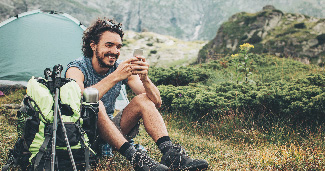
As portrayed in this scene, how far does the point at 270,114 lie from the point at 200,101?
3.94 ft

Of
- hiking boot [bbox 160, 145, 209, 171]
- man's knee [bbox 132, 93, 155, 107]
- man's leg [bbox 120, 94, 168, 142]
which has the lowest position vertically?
hiking boot [bbox 160, 145, 209, 171]

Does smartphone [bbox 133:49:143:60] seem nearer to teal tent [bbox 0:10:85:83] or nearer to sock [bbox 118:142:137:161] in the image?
sock [bbox 118:142:137:161]

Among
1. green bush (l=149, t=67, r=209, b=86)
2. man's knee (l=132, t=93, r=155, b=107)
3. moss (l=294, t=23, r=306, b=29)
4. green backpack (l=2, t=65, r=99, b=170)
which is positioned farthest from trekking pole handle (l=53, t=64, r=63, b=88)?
moss (l=294, t=23, r=306, b=29)

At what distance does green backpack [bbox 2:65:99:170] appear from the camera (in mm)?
2133

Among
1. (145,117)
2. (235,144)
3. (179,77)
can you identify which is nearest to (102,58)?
(145,117)

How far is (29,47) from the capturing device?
7238 millimetres

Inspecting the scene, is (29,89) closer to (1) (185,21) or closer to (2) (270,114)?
(2) (270,114)

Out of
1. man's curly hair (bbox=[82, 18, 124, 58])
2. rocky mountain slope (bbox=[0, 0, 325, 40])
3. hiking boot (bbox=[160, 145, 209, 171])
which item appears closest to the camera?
hiking boot (bbox=[160, 145, 209, 171])

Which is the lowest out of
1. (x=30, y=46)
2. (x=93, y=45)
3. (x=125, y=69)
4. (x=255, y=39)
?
(x=125, y=69)

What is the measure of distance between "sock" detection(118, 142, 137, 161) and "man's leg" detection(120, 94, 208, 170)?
0.29 m

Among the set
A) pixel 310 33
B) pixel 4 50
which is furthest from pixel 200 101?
pixel 310 33

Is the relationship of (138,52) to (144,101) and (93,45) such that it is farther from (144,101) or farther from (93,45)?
(93,45)

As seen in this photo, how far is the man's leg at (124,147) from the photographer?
99.1 inches

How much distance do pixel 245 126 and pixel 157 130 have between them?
2.09 m
